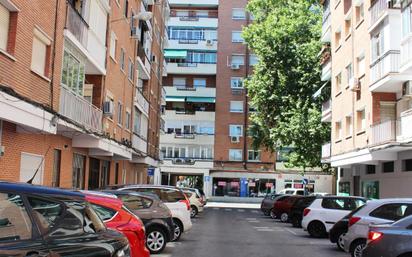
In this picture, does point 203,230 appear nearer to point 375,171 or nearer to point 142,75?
point 375,171

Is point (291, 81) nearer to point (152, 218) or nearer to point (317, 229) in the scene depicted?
point (317, 229)

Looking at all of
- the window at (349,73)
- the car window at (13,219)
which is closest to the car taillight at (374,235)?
the car window at (13,219)

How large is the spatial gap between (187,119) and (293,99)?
82.4ft

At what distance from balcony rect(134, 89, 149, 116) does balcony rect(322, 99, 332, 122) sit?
470 inches

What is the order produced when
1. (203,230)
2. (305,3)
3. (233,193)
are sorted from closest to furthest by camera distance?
(203,230)
(305,3)
(233,193)

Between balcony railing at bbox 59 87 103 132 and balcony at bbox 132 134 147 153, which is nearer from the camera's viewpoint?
balcony railing at bbox 59 87 103 132

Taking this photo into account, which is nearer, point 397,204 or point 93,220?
point 93,220

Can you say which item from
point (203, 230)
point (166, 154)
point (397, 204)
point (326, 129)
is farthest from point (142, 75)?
point (397, 204)

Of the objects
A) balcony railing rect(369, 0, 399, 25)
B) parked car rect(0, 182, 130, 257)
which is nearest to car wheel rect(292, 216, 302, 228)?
balcony railing rect(369, 0, 399, 25)

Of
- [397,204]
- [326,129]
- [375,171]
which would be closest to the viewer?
[397,204]

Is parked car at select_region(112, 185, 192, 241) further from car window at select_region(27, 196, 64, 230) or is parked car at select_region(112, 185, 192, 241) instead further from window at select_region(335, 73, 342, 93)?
window at select_region(335, 73, 342, 93)

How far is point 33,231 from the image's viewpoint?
4.93m

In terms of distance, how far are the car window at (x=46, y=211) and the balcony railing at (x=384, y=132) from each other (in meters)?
19.8

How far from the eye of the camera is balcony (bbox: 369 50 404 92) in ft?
74.0
